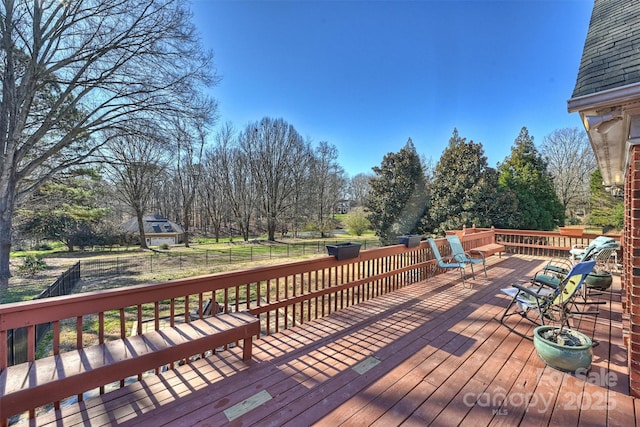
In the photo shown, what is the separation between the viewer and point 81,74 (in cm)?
845

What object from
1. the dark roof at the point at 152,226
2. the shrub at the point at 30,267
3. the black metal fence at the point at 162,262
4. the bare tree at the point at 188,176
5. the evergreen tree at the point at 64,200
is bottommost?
the black metal fence at the point at 162,262

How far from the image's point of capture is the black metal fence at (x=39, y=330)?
406 centimetres

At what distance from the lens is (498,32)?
25.9 feet

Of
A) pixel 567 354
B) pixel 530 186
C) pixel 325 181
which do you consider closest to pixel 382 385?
pixel 567 354

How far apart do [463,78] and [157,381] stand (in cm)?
1315

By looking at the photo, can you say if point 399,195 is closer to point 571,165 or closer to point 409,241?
point 409,241

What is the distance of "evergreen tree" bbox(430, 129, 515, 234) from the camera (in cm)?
1277

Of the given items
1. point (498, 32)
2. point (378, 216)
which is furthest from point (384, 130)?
point (498, 32)

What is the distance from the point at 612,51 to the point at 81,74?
12049mm

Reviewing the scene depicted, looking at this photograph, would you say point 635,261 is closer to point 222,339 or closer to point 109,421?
point 222,339

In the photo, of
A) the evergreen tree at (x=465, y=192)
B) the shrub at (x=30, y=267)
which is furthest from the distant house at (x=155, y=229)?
the evergreen tree at (x=465, y=192)

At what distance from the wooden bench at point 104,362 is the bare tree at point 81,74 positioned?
31.6 feet

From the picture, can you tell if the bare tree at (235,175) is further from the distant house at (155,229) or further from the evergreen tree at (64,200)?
the evergreen tree at (64,200)

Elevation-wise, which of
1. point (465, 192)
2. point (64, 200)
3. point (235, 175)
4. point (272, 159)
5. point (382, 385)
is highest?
point (272, 159)
